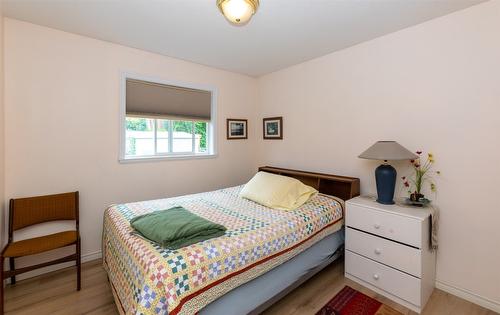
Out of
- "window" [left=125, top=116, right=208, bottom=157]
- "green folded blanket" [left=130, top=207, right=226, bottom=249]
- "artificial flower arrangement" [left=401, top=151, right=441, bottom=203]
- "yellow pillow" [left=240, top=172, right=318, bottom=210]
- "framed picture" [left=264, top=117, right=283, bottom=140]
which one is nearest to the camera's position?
"green folded blanket" [left=130, top=207, right=226, bottom=249]

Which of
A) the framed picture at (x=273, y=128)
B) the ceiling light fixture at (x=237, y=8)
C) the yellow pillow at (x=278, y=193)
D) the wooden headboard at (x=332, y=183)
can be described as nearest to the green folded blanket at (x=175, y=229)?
the yellow pillow at (x=278, y=193)

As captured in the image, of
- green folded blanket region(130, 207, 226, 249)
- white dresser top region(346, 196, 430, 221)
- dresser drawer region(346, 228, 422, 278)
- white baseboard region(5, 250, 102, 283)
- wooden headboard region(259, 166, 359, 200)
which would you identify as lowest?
white baseboard region(5, 250, 102, 283)

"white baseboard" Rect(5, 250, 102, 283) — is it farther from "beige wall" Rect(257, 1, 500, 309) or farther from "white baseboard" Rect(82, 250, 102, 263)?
"beige wall" Rect(257, 1, 500, 309)

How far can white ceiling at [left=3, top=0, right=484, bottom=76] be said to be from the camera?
73.2 inches

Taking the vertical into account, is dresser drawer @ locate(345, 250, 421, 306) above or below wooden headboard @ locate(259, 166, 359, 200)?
below

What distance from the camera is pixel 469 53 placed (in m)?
1.88

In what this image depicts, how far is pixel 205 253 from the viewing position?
4.47 feet

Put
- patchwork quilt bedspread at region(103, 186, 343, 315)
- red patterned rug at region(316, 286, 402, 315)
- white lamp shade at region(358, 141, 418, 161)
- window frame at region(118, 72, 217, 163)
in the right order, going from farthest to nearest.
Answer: window frame at region(118, 72, 217, 163) → white lamp shade at region(358, 141, 418, 161) → red patterned rug at region(316, 286, 402, 315) → patchwork quilt bedspread at region(103, 186, 343, 315)

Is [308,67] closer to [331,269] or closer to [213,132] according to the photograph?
[213,132]

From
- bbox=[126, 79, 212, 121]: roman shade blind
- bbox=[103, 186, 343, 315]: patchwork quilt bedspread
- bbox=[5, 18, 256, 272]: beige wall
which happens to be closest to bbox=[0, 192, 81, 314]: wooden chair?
bbox=[5, 18, 256, 272]: beige wall

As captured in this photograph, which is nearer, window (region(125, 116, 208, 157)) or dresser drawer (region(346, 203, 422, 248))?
dresser drawer (region(346, 203, 422, 248))

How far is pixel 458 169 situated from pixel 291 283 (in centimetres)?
169

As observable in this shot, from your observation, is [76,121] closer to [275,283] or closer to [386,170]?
[275,283]

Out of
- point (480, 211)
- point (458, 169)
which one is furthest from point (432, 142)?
point (480, 211)
